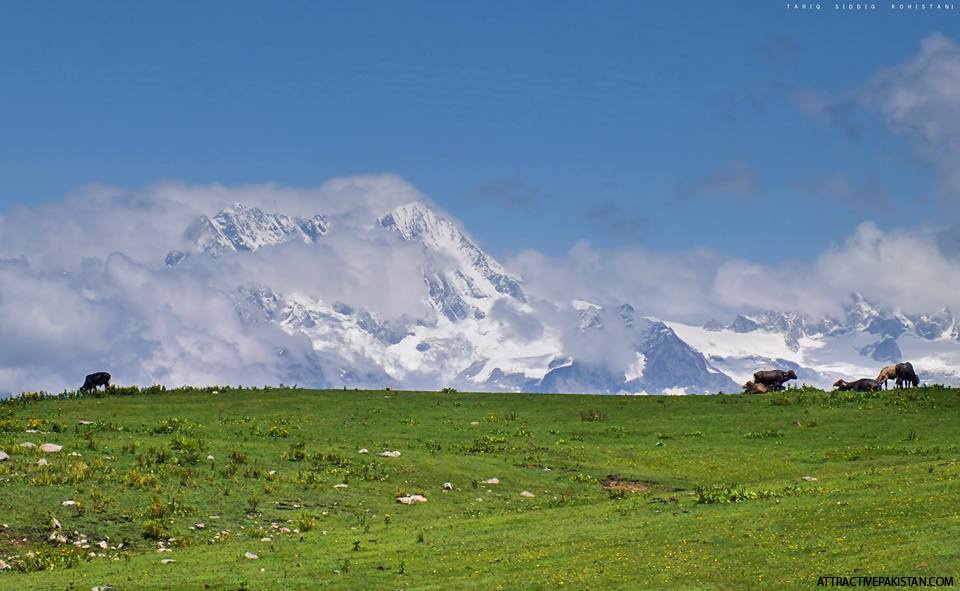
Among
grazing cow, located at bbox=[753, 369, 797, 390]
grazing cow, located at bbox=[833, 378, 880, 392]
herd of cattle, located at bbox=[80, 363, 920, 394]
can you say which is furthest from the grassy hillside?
grazing cow, located at bbox=[753, 369, 797, 390]

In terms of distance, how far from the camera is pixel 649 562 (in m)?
32.9

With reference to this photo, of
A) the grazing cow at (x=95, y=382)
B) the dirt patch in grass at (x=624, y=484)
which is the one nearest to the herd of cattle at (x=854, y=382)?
the dirt patch in grass at (x=624, y=484)

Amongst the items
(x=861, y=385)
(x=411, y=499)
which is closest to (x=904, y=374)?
(x=861, y=385)

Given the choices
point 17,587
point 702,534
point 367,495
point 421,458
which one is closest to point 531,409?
point 421,458

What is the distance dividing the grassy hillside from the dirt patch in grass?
6.1 inches

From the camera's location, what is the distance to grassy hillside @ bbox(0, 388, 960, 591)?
33.0 metres

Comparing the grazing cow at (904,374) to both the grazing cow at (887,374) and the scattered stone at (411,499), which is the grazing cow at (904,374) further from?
the scattered stone at (411,499)

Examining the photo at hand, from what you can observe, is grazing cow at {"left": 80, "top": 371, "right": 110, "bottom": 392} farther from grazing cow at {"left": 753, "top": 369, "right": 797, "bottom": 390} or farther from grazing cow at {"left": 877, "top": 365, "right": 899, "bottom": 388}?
grazing cow at {"left": 877, "top": 365, "right": 899, "bottom": 388}

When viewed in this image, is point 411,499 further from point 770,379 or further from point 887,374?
point 887,374

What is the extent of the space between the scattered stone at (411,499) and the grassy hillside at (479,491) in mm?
368

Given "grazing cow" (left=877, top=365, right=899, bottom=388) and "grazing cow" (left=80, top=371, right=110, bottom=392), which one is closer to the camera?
"grazing cow" (left=80, top=371, right=110, bottom=392)

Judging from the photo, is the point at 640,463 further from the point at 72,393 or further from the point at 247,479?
the point at 72,393

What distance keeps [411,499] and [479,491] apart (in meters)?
3.22

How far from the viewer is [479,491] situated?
48844mm
